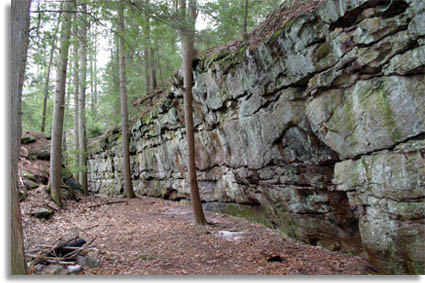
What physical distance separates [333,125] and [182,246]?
3.78 meters

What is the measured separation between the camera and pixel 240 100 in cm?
741

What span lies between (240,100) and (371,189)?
159 inches

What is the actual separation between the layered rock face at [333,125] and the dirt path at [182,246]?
0.61 meters

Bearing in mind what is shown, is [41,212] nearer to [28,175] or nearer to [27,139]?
[28,175]

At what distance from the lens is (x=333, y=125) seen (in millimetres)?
4855

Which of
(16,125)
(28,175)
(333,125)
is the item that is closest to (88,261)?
(16,125)

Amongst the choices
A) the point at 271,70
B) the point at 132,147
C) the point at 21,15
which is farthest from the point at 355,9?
the point at 132,147

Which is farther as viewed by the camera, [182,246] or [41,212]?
[41,212]

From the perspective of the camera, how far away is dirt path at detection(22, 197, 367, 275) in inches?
175

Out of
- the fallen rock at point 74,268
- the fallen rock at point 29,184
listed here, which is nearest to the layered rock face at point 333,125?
the fallen rock at point 74,268

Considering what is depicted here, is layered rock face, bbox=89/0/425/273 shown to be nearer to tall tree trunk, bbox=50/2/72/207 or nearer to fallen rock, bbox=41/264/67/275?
tall tree trunk, bbox=50/2/72/207

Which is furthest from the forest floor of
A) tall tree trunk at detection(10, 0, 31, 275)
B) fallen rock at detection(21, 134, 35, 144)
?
fallen rock at detection(21, 134, 35, 144)

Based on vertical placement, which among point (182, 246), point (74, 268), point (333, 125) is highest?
point (333, 125)

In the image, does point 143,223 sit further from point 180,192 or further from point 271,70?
point 271,70
